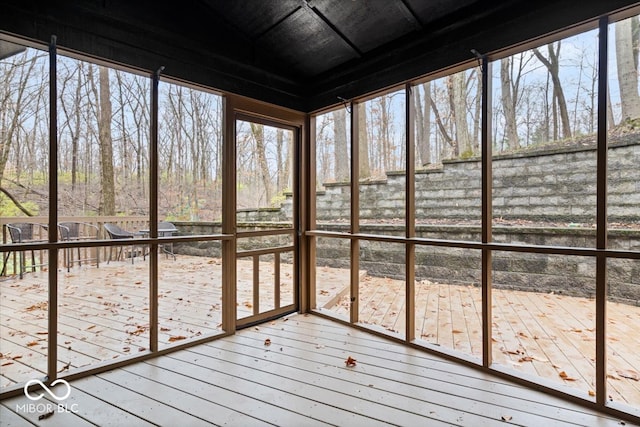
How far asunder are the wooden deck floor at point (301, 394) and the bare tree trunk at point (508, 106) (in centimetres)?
349

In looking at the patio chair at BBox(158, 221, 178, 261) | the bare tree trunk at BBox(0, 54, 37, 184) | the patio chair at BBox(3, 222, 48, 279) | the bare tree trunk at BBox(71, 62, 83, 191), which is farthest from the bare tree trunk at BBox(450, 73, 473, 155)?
the bare tree trunk at BBox(0, 54, 37, 184)

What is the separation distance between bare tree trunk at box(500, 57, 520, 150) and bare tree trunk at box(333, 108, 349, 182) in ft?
7.82

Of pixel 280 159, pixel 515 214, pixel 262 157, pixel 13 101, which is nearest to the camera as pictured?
pixel 262 157

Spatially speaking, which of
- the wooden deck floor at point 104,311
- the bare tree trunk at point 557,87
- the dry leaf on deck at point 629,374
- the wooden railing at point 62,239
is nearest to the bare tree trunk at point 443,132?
the bare tree trunk at point 557,87

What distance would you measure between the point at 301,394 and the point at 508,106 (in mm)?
4801

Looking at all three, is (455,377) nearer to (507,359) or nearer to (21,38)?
(507,359)

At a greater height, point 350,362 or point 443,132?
point 443,132

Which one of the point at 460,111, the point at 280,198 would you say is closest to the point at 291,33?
the point at 280,198

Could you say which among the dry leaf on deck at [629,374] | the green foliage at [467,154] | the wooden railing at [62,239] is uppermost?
the green foliage at [467,154]

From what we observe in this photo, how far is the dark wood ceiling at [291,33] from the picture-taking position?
216 cm

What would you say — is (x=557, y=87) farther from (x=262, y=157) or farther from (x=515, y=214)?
(x=262, y=157)

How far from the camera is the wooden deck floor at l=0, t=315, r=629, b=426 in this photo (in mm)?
1856

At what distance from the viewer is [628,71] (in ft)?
11.7

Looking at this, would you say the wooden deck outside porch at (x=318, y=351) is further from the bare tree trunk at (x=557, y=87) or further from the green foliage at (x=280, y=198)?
A: the bare tree trunk at (x=557, y=87)
